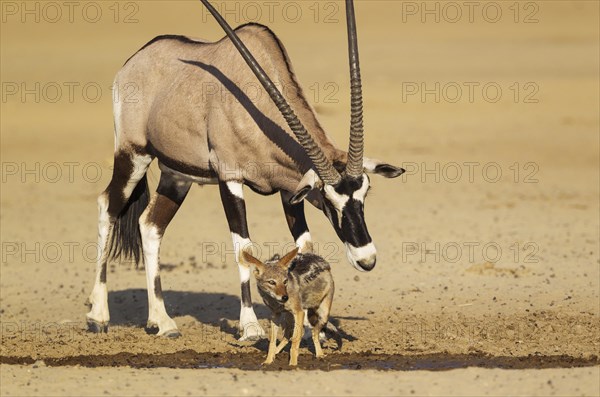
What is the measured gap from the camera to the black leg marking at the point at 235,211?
11.7 m

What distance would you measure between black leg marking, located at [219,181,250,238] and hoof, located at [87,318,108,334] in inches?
79.0

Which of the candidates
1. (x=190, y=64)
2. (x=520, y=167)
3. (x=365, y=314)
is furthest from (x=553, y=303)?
(x=520, y=167)

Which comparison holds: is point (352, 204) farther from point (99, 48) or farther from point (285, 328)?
point (99, 48)

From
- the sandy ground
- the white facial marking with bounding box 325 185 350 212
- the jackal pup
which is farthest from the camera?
the white facial marking with bounding box 325 185 350 212

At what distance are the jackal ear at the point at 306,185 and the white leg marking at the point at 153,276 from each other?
2495mm

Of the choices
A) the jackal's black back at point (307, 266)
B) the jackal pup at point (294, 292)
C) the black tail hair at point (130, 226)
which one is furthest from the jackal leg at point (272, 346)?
the black tail hair at point (130, 226)

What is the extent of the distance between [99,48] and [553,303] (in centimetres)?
3424

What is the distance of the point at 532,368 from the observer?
32.1 ft

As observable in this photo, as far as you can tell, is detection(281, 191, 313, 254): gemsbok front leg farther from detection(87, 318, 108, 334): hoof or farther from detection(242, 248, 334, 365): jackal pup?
detection(87, 318, 108, 334): hoof

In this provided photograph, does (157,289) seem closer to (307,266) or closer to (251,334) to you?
(251,334)

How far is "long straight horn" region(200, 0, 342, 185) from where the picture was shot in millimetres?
10547

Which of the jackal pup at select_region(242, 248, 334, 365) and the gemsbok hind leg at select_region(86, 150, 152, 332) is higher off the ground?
the gemsbok hind leg at select_region(86, 150, 152, 332)

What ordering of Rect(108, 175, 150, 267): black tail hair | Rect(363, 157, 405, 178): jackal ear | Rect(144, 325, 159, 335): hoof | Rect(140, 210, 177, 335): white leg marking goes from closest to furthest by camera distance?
Rect(363, 157, 405, 178): jackal ear < Rect(140, 210, 177, 335): white leg marking < Rect(144, 325, 159, 335): hoof < Rect(108, 175, 150, 267): black tail hair

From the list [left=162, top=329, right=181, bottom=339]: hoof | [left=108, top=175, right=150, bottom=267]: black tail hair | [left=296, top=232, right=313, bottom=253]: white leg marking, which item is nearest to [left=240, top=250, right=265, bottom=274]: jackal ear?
[left=296, top=232, right=313, bottom=253]: white leg marking
